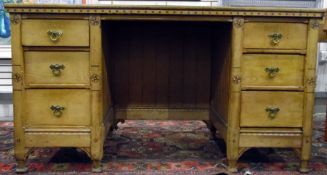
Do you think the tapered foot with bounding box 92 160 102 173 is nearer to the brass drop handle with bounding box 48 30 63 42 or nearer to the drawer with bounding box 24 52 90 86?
the drawer with bounding box 24 52 90 86

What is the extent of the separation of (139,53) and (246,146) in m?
1.06

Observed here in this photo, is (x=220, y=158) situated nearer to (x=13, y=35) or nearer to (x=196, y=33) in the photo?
(x=196, y=33)

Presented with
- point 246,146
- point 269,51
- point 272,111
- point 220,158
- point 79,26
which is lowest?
point 220,158

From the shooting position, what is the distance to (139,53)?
266cm

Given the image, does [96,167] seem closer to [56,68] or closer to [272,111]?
[56,68]

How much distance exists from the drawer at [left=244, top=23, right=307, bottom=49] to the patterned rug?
2.50 ft

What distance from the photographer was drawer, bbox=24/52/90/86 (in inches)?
79.1

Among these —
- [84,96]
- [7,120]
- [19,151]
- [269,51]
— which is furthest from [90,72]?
[7,120]

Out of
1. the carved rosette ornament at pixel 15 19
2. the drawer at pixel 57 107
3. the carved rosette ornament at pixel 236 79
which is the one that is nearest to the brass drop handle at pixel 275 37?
the carved rosette ornament at pixel 236 79

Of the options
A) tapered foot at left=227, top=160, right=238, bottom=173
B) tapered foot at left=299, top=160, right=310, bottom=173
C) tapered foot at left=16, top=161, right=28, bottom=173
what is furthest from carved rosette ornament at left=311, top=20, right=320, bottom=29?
tapered foot at left=16, top=161, right=28, bottom=173

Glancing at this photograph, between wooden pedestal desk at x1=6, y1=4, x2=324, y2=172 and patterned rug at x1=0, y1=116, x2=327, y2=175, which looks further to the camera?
patterned rug at x1=0, y1=116, x2=327, y2=175

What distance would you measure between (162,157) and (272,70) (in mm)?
928

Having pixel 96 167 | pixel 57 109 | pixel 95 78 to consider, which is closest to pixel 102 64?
pixel 95 78

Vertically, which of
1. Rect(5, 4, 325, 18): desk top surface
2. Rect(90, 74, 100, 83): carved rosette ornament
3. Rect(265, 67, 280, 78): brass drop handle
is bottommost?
Rect(90, 74, 100, 83): carved rosette ornament
